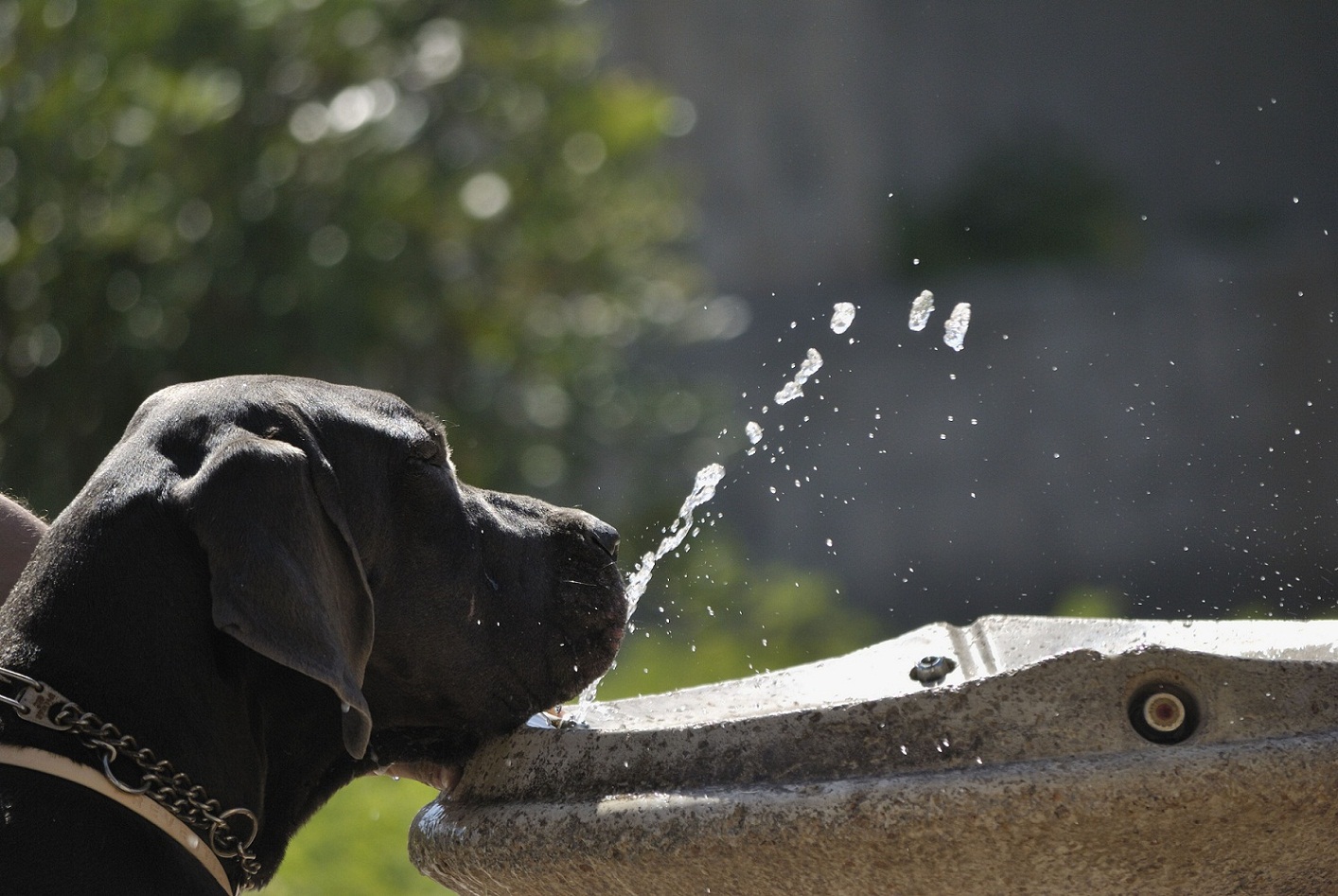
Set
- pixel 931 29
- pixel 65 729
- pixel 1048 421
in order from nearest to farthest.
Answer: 1. pixel 65 729
2. pixel 1048 421
3. pixel 931 29

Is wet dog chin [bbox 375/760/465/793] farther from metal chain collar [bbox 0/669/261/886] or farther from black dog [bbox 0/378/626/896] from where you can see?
metal chain collar [bbox 0/669/261/886]

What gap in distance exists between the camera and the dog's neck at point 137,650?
2090mm

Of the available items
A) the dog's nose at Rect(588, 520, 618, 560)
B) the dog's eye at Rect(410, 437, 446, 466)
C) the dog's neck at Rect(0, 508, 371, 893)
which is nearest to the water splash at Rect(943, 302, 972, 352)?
the dog's nose at Rect(588, 520, 618, 560)

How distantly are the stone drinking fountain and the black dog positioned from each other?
0.29 meters

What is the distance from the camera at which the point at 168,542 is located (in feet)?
7.04

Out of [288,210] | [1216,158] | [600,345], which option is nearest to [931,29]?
[1216,158]

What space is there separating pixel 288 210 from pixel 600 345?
1.72m

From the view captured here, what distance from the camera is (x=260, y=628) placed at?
2000 mm

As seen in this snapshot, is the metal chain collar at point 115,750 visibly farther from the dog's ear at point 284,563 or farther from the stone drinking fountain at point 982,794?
the stone drinking fountain at point 982,794

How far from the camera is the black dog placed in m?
2.04

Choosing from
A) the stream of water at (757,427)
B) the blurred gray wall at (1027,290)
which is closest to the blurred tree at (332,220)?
the blurred gray wall at (1027,290)

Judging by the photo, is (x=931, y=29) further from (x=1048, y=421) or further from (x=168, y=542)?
(x=168, y=542)

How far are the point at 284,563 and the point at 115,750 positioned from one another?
32 cm

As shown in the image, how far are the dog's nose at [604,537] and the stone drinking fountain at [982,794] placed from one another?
1.50 ft
